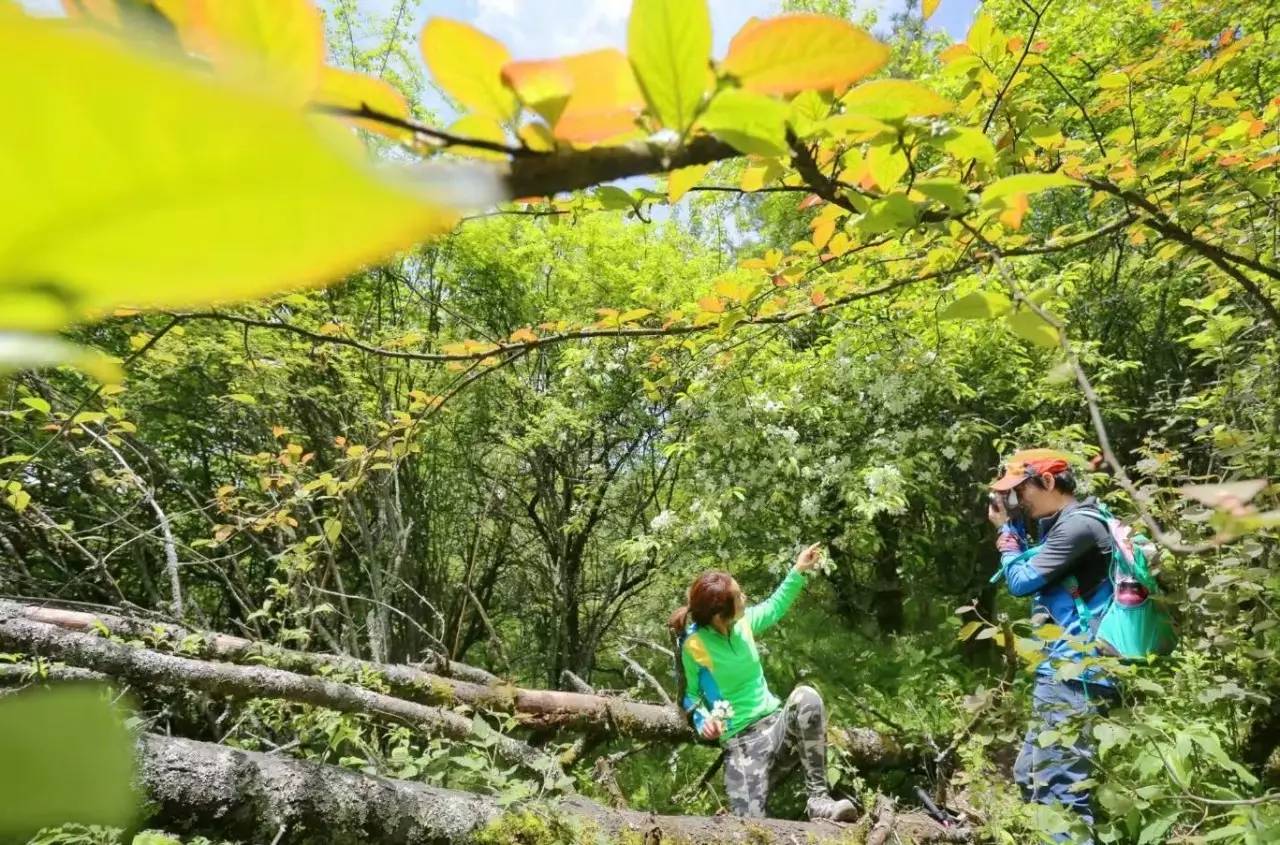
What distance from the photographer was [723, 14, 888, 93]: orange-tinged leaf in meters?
0.30

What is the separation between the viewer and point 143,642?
217 centimetres

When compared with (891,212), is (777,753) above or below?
below

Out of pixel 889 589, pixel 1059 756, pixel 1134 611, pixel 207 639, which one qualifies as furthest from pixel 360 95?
pixel 889 589

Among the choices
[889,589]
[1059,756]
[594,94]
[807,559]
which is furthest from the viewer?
[889,589]

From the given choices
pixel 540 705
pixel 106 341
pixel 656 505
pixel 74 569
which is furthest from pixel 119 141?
pixel 656 505

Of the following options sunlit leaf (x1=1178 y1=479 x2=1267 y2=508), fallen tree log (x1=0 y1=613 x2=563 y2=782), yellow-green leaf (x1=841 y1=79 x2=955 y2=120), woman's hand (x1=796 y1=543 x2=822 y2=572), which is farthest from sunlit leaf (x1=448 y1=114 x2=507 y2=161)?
woman's hand (x1=796 y1=543 x2=822 y2=572)

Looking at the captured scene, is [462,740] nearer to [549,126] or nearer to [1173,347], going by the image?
[549,126]

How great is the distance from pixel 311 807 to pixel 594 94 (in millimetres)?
1698

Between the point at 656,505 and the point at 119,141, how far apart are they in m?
5.95

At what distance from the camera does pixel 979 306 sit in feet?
1.60

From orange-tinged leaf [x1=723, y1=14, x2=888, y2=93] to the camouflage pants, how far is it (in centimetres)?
261

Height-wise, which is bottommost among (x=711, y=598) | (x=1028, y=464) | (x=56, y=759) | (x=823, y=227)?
(x=711, y=598)

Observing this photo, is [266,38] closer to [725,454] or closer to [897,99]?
[897,99]

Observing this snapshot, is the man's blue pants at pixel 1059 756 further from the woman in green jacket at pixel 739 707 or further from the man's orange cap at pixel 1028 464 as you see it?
the woman in green jacket at pixel 739 707
